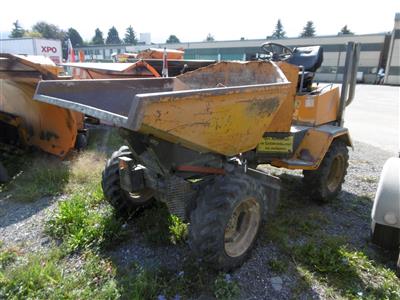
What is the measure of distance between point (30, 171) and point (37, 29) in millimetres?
86064

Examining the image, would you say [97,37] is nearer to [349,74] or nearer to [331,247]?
[349,74]

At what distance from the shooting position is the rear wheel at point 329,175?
13.1 ft

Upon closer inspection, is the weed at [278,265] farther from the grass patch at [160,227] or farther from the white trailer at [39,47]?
the white trailer at [39,47]

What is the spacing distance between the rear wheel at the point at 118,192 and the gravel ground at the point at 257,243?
0.21m

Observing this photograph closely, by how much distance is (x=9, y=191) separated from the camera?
14.3ft

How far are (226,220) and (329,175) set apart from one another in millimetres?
2335

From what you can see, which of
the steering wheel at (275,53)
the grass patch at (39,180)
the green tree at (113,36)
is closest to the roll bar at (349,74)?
the steering wheel at (275,53)

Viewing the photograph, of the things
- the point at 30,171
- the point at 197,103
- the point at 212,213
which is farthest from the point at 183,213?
the point at 30,171

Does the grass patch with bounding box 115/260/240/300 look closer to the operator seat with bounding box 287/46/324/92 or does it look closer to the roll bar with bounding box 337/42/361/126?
the operator seat with bounding box 287/46/324/92

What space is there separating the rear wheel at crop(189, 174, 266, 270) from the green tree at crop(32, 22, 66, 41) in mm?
83208

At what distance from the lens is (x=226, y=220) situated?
8.39 feet

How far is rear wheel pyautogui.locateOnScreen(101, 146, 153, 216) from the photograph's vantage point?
3.34 m

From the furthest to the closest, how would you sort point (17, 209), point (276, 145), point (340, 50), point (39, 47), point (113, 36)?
point (113, 36)
point (340, 50)
point (39, 47)
point (17, 209)
point (276, 145)

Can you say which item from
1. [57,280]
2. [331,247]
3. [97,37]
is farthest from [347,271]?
[97,37]
